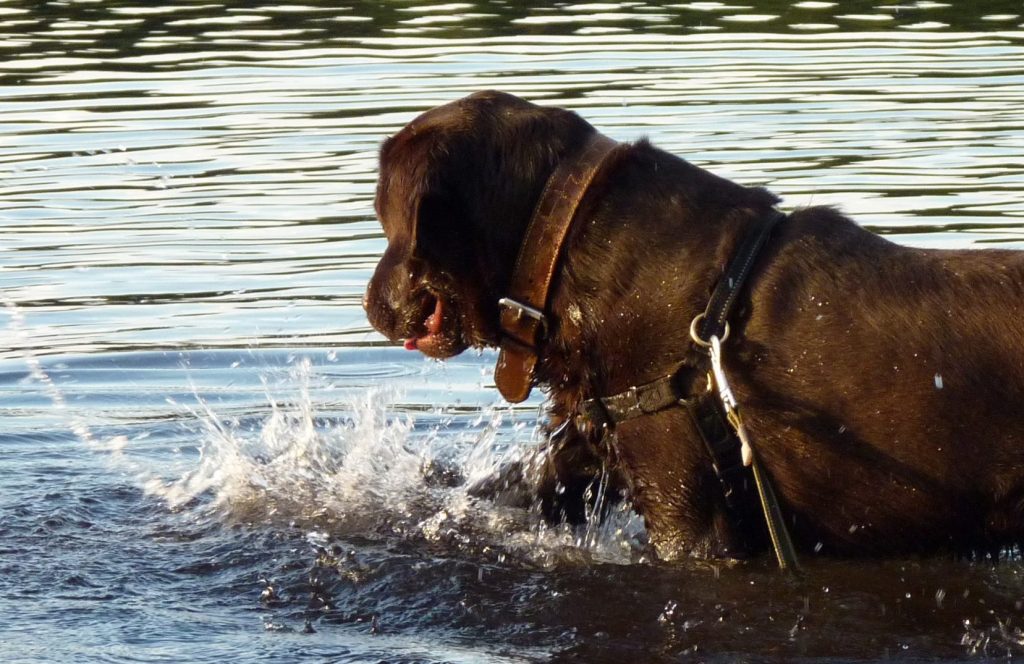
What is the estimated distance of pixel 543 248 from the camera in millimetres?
5043

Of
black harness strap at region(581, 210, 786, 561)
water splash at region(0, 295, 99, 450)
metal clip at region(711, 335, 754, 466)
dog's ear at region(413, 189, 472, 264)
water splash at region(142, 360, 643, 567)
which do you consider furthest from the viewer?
water splash at region(0, 295, 99, 450)

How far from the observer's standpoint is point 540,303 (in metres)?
5.04

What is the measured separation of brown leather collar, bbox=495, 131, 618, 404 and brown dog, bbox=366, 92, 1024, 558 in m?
0.03

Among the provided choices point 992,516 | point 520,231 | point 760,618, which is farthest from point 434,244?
point 992,516

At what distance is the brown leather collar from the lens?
5.04m

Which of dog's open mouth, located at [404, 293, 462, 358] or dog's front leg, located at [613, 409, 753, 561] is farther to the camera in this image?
dog's open mouth, located at [404, 293, 462, 358]

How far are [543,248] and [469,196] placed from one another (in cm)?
30

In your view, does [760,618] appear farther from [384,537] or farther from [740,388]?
[384,537]

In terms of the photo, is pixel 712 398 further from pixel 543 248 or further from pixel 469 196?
pixel 469 196

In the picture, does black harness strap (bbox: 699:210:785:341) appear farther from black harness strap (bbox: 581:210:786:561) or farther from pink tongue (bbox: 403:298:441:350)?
pink tongue (bbox: 403:298:441:350)

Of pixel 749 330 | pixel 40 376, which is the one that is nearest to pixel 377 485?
pixel 749 330

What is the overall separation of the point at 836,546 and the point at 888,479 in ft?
1.02

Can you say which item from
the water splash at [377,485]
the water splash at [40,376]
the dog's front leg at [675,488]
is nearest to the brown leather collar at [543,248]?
the dog's front leg at [675,488]

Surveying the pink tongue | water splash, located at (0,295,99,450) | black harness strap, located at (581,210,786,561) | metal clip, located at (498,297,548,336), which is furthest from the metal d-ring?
water splash, located at (0,295,99,450)
